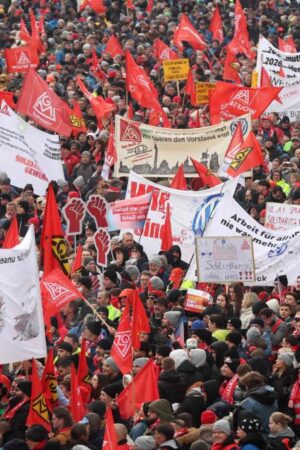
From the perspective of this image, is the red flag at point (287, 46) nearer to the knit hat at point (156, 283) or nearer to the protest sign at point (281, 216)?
the protest sign at point (281, 216)

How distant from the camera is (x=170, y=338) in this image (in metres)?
15.7

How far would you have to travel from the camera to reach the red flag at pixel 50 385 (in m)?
14.1

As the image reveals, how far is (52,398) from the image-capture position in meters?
14.2

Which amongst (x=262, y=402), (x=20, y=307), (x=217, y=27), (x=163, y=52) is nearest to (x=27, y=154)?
(x=163, y=52)

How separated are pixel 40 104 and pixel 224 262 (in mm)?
8767

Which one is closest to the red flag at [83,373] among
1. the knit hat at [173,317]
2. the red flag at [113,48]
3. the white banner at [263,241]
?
the knit hat at [173,317]

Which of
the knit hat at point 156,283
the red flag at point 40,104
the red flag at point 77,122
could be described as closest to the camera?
the knit hat at point 156,283

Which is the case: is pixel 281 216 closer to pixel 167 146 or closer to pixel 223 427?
pixel 167 146

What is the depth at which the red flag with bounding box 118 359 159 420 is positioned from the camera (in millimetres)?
13945

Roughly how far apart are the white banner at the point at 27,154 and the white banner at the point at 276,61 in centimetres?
443

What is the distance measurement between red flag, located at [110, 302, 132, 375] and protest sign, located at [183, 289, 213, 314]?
1529 mm

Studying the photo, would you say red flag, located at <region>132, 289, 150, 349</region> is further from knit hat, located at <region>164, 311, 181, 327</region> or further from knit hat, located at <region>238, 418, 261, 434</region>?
knit hat, located at <region>238, 418, 261, 434</region>

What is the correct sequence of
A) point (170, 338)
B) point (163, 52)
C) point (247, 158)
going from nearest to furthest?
point (170, 338) → point (247, 158) → point (163, 52)

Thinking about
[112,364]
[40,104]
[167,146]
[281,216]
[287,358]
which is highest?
[40,104]
